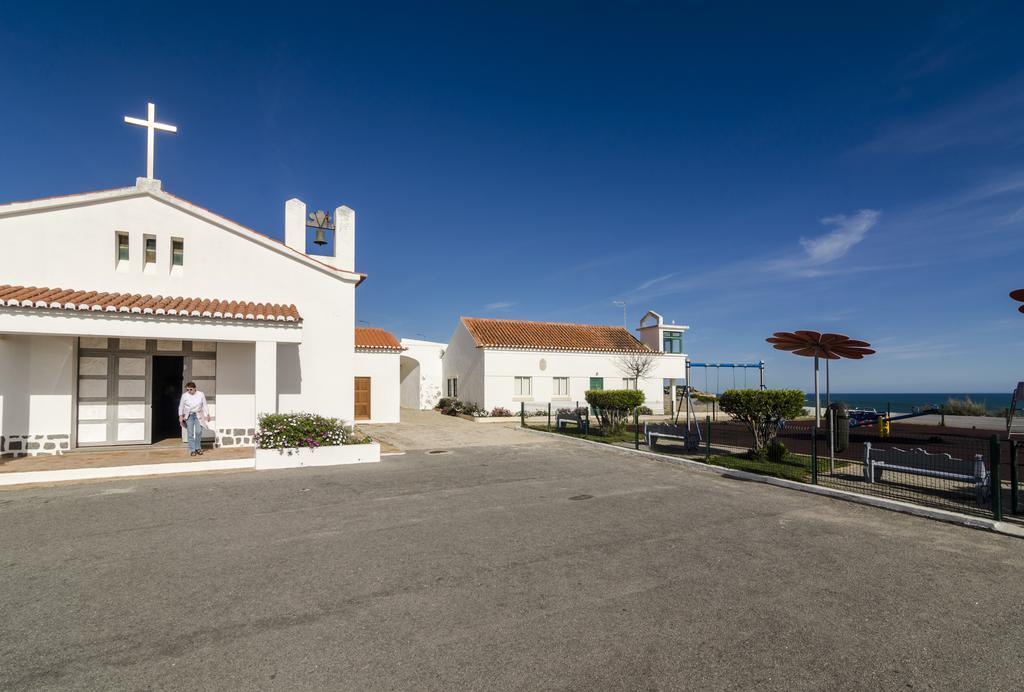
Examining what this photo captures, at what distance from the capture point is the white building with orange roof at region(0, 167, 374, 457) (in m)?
11.2

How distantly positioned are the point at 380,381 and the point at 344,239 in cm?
996

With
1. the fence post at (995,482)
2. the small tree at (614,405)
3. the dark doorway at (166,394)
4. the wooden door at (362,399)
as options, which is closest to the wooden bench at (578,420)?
the small tree at (614,405)

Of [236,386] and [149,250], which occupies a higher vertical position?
[149,250]

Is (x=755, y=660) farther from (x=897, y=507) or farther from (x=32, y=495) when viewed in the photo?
(x=32, y=495)

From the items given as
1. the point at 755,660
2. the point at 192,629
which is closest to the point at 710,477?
the point at 755,660

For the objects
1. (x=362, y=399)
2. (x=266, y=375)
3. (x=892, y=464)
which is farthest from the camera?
(x=362, y=399)

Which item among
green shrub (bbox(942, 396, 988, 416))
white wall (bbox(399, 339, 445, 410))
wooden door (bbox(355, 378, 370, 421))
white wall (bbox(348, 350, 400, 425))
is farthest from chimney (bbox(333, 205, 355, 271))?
green shrub (bbox(942, 396, 988, 416))

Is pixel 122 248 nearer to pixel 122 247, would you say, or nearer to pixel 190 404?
pixel 122 247

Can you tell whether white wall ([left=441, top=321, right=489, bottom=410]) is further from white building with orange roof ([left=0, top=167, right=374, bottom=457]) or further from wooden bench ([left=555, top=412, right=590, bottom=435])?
white building with orange roof ([left=0, top=167, right=374, bottom=457])

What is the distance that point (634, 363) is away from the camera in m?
30.1

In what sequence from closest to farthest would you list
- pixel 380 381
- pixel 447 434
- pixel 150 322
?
1. pixel 150 322
2. pixel 447 434
3. pixel 380 381

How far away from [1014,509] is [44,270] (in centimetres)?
1893

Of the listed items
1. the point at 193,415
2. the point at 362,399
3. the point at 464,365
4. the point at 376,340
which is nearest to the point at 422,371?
the point at 464,365

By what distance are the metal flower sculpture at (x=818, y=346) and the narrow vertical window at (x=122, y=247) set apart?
1546cm
